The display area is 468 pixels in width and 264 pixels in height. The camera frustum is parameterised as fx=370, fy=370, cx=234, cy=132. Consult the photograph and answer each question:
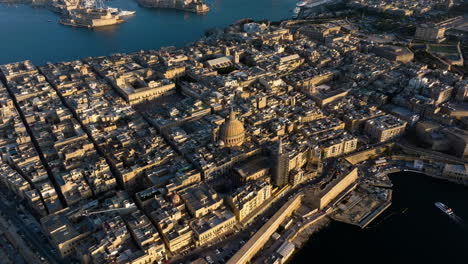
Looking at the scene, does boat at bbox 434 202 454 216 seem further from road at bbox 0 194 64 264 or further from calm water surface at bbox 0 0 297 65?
calm water surface at bbox 0 0 297 65

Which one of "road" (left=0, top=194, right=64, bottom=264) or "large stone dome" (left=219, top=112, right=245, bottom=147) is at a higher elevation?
"large stone dome" (left=219, top=112, right=245, bottom=147)

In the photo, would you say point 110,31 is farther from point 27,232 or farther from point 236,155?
point 27,232

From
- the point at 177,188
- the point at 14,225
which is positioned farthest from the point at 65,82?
the point at 177,188

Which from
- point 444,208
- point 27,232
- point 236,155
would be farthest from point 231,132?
point 444,208

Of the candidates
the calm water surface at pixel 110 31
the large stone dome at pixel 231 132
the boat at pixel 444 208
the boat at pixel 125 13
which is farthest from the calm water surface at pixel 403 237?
the boat at pixel 125 13

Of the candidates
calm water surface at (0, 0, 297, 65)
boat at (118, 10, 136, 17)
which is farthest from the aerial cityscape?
boat at (118, 10, 136, 17)

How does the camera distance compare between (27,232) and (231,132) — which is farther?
(231,132)

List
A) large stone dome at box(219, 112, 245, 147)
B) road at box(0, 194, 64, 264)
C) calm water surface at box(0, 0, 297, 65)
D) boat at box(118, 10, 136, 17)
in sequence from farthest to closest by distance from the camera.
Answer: boat at box(118, 10, 136, 17) → calm water surface at box(0, 0, 297, 65) → large stone dome at box(219, 112, 245, 147) → road at box(0, 194, 64, 264)
